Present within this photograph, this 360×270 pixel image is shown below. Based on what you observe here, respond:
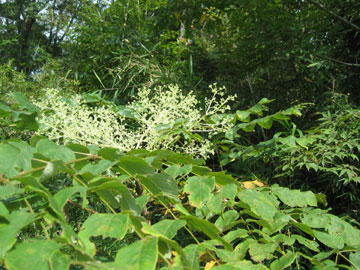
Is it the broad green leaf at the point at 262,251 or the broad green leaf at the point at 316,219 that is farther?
the broad green leaf at the point at 316,219

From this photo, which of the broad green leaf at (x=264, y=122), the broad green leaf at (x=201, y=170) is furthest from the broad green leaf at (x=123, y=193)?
the broad green leaf at (x=264, y=122)

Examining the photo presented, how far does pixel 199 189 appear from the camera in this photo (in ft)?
3.47

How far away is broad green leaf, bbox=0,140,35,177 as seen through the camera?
746 millimetres

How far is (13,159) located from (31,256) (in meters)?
0.29

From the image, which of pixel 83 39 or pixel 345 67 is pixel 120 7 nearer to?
pixel 83 39

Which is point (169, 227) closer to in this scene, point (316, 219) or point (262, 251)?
point (262, 251)

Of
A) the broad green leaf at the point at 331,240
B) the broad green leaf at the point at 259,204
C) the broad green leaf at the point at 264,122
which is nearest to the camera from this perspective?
the broad green leaf at the point at 259,204

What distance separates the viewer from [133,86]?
402 cm

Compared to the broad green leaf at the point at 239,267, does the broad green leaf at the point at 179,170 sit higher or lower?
higher

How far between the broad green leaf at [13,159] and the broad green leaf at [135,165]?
0.81ft

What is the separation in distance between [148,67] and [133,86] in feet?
0.99

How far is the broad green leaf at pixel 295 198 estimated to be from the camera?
1.39 m

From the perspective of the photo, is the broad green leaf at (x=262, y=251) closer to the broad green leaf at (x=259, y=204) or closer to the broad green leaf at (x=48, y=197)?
the broad green leaf at (x=259, y=204)

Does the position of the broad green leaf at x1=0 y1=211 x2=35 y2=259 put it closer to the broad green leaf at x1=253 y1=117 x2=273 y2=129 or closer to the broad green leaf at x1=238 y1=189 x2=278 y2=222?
the broad green leaf at x1=238 y1=189 x2=278 y2=222
